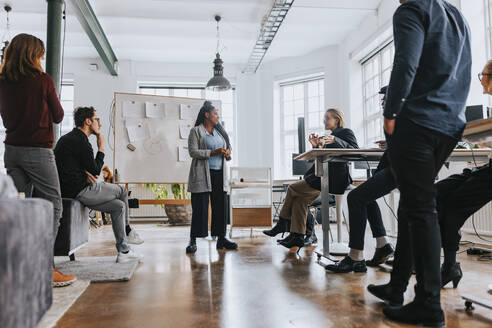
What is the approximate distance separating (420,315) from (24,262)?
48.7 inches

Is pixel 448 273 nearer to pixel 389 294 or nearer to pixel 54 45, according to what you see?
pixel 389 294

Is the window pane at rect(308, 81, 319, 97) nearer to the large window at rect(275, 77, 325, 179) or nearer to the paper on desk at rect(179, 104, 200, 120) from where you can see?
the large window at rect(275, 77, 325, 179)

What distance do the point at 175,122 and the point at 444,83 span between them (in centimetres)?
361

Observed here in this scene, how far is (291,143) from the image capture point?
807cm

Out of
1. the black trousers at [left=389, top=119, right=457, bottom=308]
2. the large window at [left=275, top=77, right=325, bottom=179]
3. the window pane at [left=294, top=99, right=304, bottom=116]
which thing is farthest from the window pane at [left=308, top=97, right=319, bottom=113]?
the black trousers at [left=389, top=119, right=457, bottom=308]

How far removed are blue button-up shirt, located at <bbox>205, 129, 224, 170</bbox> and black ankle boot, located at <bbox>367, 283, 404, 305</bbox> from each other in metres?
2.09

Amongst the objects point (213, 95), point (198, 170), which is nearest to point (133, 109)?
point (198, 170)

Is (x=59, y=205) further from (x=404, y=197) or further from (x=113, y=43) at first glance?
(x=113, y=43)

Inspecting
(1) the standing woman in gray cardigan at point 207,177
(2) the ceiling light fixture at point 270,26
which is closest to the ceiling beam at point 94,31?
(2) the ceiling light fixture at point 270,26

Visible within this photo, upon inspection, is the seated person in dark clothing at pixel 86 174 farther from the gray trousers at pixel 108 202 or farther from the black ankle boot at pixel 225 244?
the black ankle boot at pixel 225 244

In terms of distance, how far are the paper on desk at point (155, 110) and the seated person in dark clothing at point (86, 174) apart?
1713 millimetres

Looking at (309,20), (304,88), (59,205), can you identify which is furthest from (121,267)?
(304,88)

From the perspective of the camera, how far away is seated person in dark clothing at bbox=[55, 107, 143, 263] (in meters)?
2.62

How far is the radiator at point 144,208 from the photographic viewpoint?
7.55 meters
